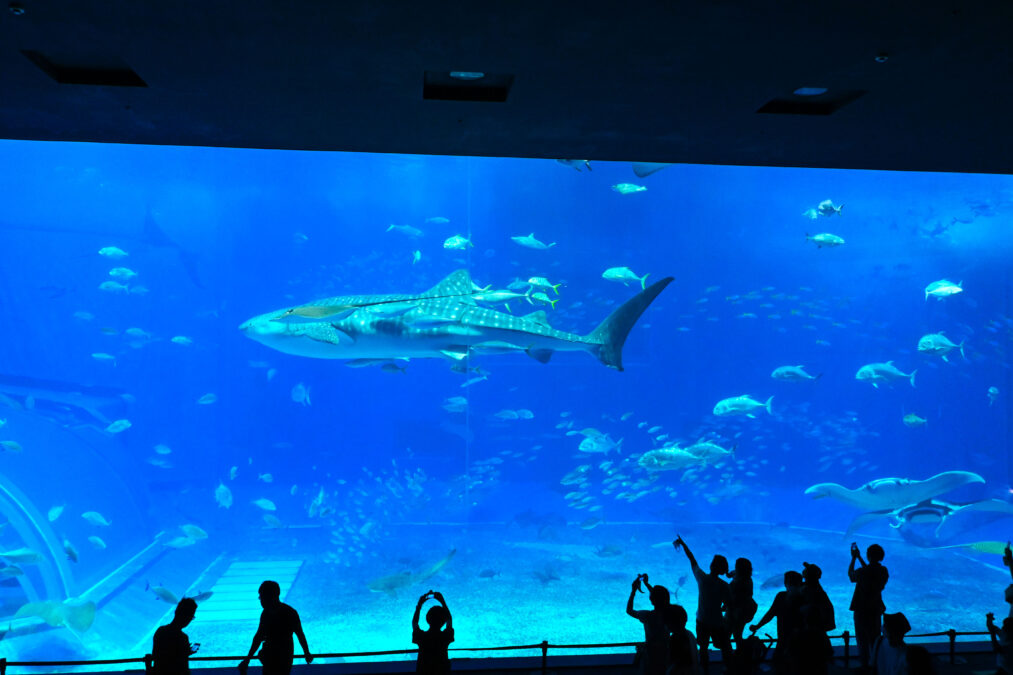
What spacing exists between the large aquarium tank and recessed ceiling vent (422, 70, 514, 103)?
1749mm

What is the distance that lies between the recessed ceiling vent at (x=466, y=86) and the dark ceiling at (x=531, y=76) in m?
0.02

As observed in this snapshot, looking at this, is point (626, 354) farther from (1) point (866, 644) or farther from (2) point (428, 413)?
(1) point (866, 644)

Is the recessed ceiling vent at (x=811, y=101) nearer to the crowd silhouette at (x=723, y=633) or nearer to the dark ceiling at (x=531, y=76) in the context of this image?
the dark ceiling at (x=531, y=76)

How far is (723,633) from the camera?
10.5 ft

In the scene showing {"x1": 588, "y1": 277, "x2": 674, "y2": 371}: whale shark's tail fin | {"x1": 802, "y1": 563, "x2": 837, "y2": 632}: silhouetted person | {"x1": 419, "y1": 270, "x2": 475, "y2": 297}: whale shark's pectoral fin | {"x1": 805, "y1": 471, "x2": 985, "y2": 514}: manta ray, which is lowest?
{"x1": 802, "y1": 563, "x2": 837, "y2": 632}: silhouetted person

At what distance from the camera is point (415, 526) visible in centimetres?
2228

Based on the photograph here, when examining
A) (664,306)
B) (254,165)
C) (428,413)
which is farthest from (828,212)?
(254,165)

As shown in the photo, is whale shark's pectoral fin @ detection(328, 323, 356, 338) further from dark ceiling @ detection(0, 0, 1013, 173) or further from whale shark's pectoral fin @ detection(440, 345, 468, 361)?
dark ceiling @ detection(0, 0, 1013, 173)

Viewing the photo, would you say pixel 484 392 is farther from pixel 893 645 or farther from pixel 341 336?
pixel 893 645

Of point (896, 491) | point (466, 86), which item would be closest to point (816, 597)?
point (466, 86)

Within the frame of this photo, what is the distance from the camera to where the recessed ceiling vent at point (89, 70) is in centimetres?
334

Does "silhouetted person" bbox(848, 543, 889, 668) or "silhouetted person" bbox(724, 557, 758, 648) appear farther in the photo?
"silhouetted person" bbox(848, 543, 889, 668)

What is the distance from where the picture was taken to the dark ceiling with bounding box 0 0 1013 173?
112 inches

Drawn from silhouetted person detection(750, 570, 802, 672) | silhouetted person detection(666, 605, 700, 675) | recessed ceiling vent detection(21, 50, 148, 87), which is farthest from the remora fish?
silhouetted person detection(666, 605, 700, 675)
